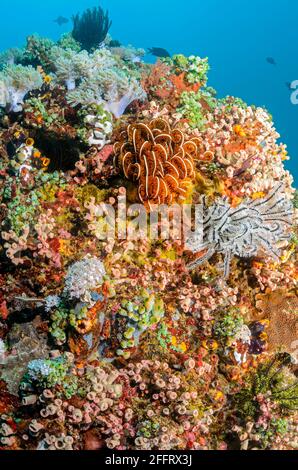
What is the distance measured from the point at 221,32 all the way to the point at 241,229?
164 m

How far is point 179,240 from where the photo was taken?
14.8 feet

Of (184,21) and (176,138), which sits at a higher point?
(184,21)

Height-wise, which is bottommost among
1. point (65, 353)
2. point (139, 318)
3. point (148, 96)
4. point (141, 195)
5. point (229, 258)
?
point (65, 353)

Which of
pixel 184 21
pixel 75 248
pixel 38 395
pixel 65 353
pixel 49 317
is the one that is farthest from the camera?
pixel 184 21

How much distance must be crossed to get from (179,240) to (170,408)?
1.86m

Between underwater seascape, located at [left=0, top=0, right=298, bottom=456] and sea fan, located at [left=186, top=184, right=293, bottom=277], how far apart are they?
0.7 inches

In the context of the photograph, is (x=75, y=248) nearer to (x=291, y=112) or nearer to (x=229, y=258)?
(x=229, y=258)

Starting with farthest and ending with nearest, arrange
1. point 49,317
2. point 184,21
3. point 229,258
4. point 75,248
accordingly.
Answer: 1. point 184,21
2. point 229,258
3. point 75,248
4. point 49,317

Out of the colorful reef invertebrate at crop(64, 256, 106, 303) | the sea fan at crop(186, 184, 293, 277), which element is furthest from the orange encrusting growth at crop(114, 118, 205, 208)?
the colorful reef invertebrate at crop(64, 256, 106, 303)

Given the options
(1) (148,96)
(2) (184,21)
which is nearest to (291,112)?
(2) (184,21)

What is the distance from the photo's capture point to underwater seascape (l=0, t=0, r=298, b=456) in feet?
11.4

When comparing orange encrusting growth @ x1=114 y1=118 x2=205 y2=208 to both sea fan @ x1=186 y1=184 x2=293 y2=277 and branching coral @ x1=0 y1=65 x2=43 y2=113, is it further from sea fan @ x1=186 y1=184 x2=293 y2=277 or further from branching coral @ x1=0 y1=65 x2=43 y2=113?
branching coral @ x1=0 y1=65 x2=43 y2=113

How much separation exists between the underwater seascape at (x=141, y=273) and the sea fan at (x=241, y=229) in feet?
0.06

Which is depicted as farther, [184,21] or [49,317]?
[184,21]
